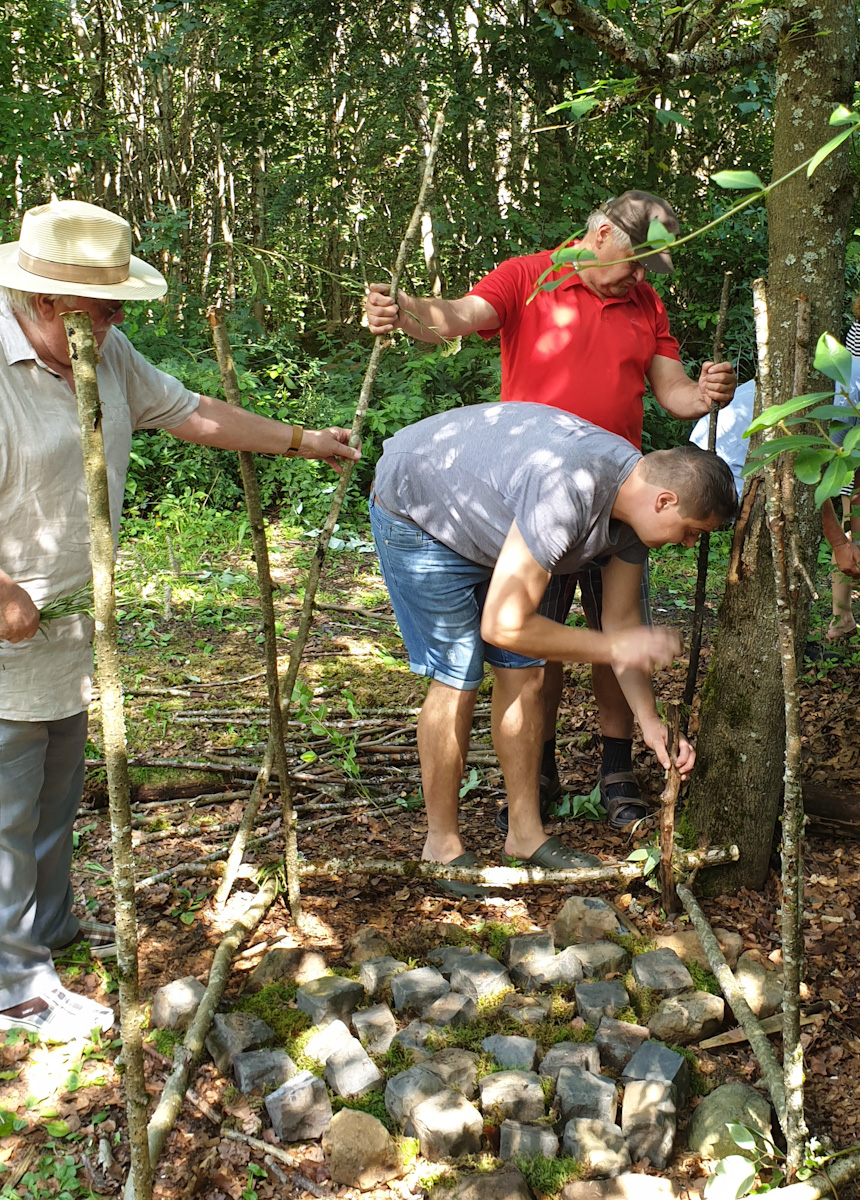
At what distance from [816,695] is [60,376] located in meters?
3.51

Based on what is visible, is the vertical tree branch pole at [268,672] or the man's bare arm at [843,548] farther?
the man's bare arm at [843,548]

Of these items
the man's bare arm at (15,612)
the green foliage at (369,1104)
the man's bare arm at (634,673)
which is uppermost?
the man's bare arm at (15,612)

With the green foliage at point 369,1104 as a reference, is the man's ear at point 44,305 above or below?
above

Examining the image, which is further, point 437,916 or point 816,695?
point 816,695

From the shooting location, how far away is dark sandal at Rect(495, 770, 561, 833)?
361cm

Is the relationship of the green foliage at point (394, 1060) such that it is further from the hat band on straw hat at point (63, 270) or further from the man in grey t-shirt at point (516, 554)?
the hat band on straw hat at point (63, 270)

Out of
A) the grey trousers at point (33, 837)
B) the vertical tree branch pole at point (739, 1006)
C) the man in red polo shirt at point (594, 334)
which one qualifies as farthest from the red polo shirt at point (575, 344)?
the grey trousers at point (33, 837)

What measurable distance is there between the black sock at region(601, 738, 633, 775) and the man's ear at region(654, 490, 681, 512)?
1221 mm

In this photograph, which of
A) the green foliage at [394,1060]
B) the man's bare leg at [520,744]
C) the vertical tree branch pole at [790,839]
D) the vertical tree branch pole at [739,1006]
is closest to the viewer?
the vertical tree branch pole at [790,839]

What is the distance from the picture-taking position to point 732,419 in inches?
180

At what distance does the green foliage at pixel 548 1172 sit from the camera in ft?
6.66

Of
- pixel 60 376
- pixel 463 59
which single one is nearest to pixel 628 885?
pixel 60 376

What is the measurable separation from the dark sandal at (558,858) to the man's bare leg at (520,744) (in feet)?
0.08

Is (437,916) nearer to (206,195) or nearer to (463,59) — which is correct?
(463,59)
